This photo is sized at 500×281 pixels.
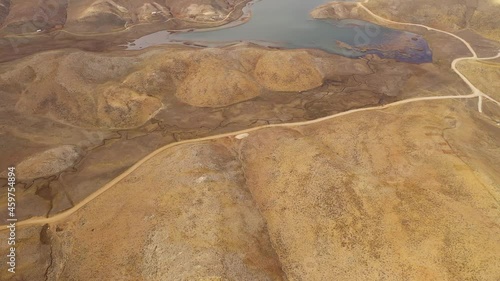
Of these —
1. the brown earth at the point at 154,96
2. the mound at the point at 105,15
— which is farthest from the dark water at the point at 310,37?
the mound at the point at 105,15

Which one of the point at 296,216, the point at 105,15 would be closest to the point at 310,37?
the point at 105,15

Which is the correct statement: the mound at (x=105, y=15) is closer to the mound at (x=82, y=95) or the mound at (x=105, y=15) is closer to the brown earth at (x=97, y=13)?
the brown earth at (x=97, y=13)

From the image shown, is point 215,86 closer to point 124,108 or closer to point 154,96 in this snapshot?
point 154,96

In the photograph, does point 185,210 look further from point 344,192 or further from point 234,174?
point 344,192

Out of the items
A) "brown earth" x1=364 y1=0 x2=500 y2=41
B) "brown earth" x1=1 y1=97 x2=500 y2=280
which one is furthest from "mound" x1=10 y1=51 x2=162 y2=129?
"brown earth" x1=364 y1=0 x2=500 y2=41

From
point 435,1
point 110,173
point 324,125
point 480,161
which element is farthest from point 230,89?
point 435,1

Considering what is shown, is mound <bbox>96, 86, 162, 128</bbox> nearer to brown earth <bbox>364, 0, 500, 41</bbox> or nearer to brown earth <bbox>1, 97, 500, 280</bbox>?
brown earth <bbox>1, 97, 500, 280</bbox>
